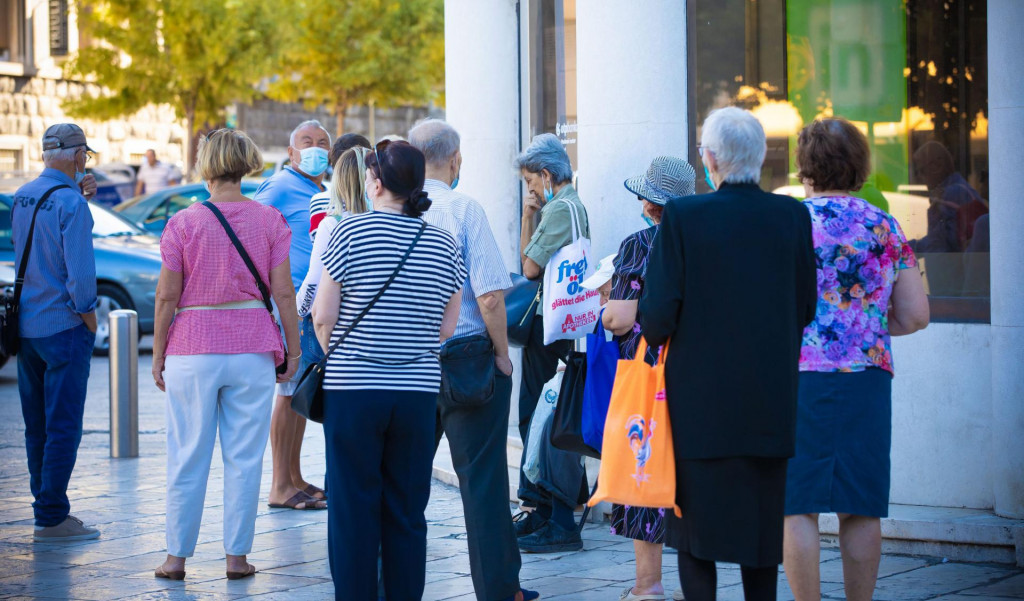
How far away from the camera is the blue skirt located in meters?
4.66

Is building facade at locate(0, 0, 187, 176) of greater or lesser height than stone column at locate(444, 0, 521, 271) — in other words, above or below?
above

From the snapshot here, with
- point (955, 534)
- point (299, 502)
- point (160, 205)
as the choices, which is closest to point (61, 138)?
point (299, 502)

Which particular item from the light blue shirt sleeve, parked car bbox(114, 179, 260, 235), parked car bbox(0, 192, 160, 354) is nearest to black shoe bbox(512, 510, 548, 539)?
the light blue shirt sleeve

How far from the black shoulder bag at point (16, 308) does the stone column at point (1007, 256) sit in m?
4.51

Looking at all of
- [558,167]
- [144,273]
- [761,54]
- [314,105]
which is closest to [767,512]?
[558,167]

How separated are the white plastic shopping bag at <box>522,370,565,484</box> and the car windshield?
10.2 m

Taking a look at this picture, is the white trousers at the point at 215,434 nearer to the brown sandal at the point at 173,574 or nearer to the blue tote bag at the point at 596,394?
the brown sandal at the point at 173,574

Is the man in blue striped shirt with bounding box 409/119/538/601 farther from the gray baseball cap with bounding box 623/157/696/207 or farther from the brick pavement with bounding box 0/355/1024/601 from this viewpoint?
the gray baseball cap with bounding box 623/157/696/207

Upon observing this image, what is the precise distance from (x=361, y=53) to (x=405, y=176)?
92.9ft

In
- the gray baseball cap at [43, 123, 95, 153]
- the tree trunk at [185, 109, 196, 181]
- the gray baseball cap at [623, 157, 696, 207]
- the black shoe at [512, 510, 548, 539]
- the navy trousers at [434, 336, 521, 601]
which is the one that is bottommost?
the black shoe at [512, 510, 548, 539]

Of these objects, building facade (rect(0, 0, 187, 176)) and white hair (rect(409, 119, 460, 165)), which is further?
building facade (rect(0, 0, 187, 176))

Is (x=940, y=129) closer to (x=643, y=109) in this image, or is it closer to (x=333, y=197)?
(x=643, y=109)

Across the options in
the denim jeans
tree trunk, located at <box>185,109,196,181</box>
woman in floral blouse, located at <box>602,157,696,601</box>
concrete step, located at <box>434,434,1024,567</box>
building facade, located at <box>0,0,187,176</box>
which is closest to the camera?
woman in floral blouse, located at <box>602,157,696,601</box>

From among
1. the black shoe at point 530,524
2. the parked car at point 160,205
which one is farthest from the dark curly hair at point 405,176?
the parked car at point 160,205
